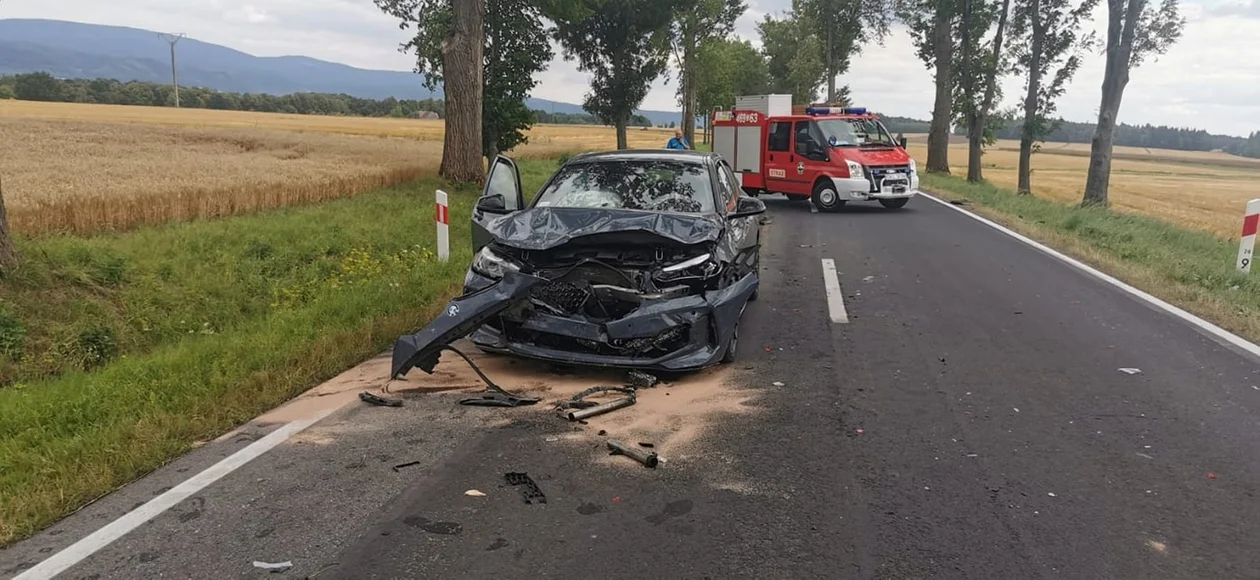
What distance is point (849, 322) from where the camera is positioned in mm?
7207

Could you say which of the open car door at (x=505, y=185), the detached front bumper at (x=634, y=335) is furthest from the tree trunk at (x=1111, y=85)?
the detached front bumper at (x=634, y=335)

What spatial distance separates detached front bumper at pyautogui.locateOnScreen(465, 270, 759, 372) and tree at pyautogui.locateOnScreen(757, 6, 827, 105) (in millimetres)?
45508

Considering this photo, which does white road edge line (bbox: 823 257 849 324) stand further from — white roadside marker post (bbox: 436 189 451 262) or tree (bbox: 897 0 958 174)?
tree (bbox: 897 0 958 174)

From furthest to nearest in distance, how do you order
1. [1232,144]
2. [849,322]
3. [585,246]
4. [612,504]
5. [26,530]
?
[1232,144] → [849,322] → [585,246] → [612,504] → [26,530]

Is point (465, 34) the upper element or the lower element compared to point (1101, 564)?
upper

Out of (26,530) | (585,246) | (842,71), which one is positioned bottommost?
(26,530)

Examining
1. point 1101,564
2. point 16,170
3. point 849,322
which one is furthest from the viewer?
point 16,170

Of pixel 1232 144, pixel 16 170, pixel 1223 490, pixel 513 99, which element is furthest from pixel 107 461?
pixel 1232 144

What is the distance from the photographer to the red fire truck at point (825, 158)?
16781 millimetres

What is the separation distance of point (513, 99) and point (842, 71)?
32.8 metres

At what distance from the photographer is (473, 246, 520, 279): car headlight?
5590 mm

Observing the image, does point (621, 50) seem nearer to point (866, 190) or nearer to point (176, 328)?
point (866, 190)

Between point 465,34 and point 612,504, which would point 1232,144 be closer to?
point 465,34

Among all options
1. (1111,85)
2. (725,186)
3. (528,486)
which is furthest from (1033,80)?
(528,486)
